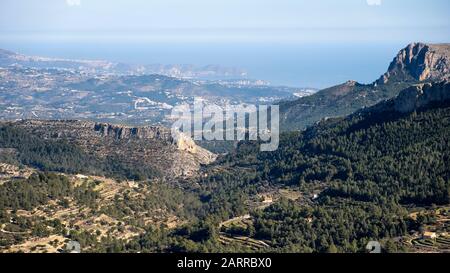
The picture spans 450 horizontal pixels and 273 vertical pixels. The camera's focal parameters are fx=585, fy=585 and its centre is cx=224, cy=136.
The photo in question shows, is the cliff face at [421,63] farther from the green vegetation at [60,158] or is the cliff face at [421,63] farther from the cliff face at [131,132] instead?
the green vegetation at [60,158]

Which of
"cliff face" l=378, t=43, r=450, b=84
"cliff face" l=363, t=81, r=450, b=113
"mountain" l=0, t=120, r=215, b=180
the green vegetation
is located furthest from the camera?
"cliff face" l=378, t=43, r=450, b=84

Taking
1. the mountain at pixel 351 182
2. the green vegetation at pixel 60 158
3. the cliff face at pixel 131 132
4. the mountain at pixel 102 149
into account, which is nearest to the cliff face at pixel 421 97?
the mountain at pixel 351 182

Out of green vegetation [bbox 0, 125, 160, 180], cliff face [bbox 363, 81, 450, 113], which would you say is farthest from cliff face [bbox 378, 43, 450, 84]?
green vegetation [bbox 0, 125, 160, 180]

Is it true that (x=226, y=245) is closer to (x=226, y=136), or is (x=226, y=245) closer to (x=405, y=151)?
(x=405, y=151)

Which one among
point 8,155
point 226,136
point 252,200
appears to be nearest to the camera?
point 252,200

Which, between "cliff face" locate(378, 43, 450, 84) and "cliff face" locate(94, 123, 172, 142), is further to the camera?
"cliff face" locate(378, 43, 450, 84)

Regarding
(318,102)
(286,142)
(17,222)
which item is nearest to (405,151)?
(286,142)

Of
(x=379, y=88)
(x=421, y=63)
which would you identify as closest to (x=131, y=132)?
(x=379, y=88)

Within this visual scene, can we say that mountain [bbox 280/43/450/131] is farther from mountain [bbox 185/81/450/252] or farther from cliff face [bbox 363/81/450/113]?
cliff face [bbox 363/81/450/113]
